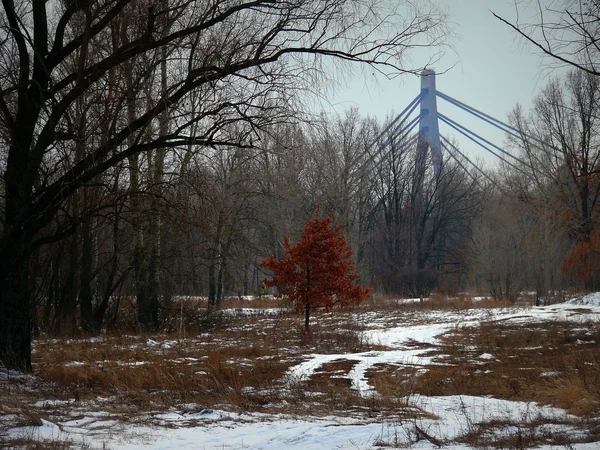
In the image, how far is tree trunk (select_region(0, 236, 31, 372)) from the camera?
27.1 feet

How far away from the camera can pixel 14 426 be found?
498 centimetres

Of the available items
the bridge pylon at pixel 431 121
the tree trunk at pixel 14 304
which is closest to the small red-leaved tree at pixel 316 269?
the tree trunk at pixel 14 304

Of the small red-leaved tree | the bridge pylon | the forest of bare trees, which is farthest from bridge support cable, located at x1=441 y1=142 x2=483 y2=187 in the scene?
the small red-leaved tree

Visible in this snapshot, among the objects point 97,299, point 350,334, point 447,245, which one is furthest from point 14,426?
point 447,245

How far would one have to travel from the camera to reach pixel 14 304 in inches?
328

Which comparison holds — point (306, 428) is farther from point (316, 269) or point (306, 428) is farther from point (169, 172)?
point (316, 269)

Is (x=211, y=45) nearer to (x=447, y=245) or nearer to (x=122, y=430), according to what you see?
(x=122, y=430)

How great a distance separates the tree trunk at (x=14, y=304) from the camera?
27.1 ft

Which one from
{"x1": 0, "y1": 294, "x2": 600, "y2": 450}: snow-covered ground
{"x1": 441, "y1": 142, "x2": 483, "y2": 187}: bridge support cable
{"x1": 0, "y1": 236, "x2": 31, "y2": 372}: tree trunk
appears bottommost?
{"x1": 0, "y1": 294, "x2": 600, "y2": 450}: snow-covered ground

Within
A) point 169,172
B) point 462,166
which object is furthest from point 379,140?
point 169,172

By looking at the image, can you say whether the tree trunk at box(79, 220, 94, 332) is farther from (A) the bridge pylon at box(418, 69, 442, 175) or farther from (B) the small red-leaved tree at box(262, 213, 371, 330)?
(A) the bridge pylon at box(418, 69, 442, 175)

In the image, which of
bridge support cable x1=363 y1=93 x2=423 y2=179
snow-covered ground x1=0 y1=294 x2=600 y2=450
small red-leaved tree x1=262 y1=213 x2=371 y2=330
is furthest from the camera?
bridge support cable x1=363 y1=93 x2=423 y2=179

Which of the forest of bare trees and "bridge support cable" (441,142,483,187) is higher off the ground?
"bridge support cable" (441,142,483,187)

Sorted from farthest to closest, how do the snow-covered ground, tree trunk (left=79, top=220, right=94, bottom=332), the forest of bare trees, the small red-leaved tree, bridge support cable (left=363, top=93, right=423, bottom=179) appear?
bridge support cable (left=363, top=93, right=423, bottom=179) → the small red-leaved tree → tree trunk (left=79, top=220, right=94, bottom=332) → the forest of bare trees → the snow-covered ground
